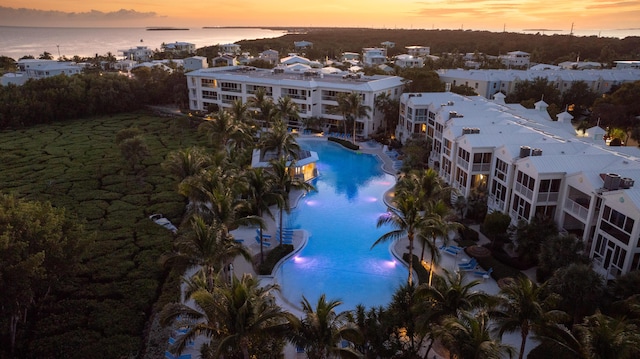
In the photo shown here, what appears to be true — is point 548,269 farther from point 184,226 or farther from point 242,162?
point 242,162

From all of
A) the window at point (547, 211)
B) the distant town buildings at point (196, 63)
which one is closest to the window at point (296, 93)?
the distant town buildings at point (196, 63)

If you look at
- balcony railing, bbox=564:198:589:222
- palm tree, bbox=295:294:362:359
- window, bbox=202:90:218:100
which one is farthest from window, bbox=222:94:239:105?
palm tree, bbox=295:294:362:359

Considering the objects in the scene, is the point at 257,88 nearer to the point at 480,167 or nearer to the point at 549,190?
the point at 480,167

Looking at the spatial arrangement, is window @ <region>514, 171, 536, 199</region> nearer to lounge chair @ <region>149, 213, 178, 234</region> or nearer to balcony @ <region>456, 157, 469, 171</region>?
balcony @ <region>456, 157, 469, 171</region>

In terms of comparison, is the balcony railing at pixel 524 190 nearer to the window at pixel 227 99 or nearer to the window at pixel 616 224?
the window at pixel 616 224

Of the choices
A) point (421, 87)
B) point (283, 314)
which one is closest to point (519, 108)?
point (421, 87)

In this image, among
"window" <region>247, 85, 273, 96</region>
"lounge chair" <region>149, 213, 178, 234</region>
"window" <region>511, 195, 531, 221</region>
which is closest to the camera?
"window" <region>511, 195, 531, 221</region>

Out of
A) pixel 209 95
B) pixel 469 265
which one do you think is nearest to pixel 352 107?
pixel 209 95
